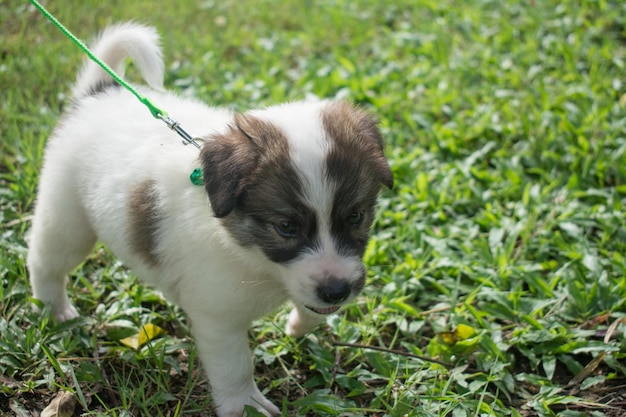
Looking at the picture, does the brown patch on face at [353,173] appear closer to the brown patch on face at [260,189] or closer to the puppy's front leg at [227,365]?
the brown patch on face at [260,189]

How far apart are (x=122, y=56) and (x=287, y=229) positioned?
5.50 ft

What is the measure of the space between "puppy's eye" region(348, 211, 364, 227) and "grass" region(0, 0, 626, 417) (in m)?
0.95

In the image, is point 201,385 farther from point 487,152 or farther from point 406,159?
point 487,152

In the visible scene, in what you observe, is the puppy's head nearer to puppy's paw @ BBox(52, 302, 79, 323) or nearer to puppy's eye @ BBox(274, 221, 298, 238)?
puppy's eye @ BBox(274, 221, 298, 238)

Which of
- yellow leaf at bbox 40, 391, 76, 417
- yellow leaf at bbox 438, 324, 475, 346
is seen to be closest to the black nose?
yellow leaf at bbox 438, 324, 475, 346

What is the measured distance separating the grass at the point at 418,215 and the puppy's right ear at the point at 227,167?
Answer: 110 centimetres

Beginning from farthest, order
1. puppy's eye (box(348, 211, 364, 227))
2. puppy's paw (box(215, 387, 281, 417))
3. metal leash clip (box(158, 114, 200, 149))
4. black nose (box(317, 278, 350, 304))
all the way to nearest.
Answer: puppy's paw (box(215, 387, 281, 417))
metal leash clip (box(158, 114, 200, 149))
puppy's eye (box(348, 211, 364, 227))
black nose (box(317, 278, 350, 304))

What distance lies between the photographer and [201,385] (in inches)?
146

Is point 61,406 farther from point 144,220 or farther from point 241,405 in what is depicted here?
point 144,220

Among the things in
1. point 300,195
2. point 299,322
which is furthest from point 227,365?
point 300,195

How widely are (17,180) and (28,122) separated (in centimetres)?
95

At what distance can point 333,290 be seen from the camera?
9.50 ft

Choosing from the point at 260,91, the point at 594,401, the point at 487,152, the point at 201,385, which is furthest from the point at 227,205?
the point at 260,91

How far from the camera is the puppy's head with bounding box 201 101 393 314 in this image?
9.52 ft
